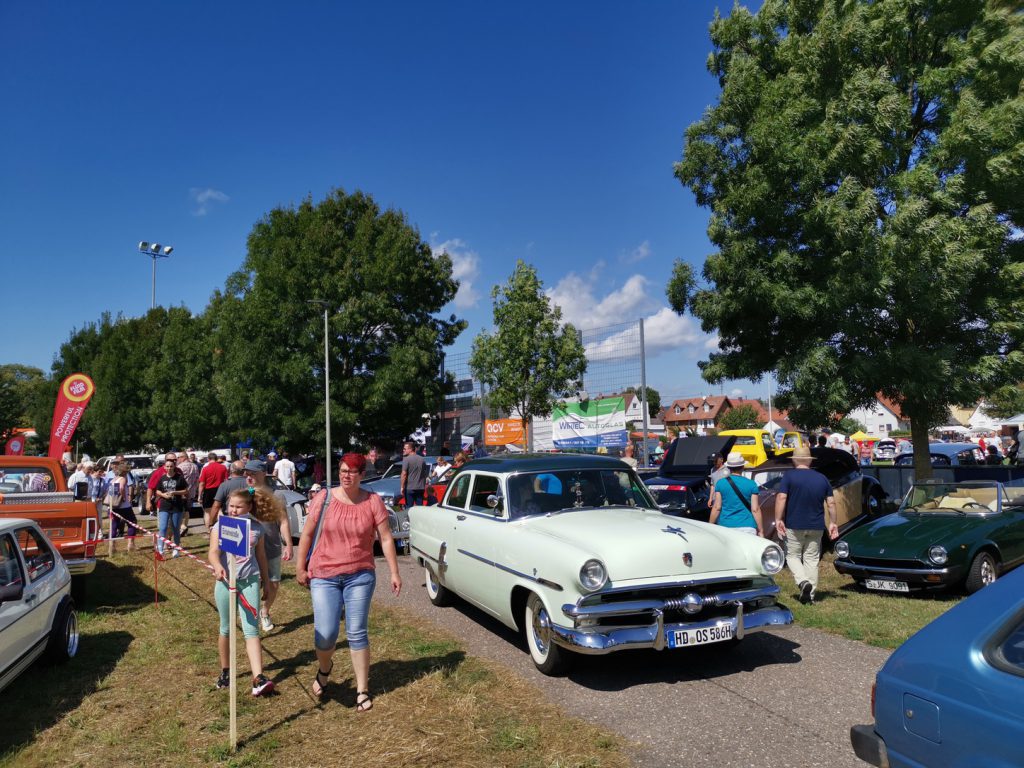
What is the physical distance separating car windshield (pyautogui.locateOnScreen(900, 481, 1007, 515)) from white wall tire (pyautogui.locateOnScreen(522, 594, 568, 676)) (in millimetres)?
6064

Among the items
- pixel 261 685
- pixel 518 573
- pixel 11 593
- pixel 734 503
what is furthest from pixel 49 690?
pixel 734 503

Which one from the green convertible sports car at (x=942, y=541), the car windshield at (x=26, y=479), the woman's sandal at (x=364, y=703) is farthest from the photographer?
the car windshield at (x=26, y=479)

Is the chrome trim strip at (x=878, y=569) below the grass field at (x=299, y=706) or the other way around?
the other way around

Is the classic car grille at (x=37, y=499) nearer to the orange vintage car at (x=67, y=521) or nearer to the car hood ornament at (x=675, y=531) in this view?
the orange vintage car at (x=67, y=521)

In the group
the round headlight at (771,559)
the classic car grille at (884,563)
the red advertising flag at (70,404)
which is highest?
the red advertising flag at (70,404)

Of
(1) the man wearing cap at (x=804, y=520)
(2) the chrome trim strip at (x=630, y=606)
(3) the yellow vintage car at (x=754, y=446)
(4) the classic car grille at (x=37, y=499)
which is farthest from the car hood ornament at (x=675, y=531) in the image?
(3) the yellow vintage car at (x=754, y=446)

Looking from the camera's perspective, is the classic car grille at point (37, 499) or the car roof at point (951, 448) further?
the car roof at point (951, 448)

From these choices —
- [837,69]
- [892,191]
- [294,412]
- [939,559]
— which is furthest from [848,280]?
[294,412]

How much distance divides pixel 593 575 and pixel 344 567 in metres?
1.72

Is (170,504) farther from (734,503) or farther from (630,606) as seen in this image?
(630,606)

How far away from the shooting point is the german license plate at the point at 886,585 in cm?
789

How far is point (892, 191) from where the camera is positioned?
11688 millimetres

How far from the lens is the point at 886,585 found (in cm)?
803

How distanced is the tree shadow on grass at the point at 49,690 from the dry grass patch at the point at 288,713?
1 cm
